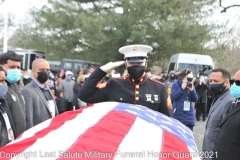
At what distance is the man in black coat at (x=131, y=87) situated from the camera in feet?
11.1

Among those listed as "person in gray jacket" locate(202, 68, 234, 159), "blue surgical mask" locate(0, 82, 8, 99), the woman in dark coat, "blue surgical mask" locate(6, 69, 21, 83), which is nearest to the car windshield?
the woman in dark coat

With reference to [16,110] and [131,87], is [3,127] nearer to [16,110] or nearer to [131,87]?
[16,110]

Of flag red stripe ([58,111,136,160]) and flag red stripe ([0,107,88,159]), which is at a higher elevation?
flag red stripe ([58,111,136,160])

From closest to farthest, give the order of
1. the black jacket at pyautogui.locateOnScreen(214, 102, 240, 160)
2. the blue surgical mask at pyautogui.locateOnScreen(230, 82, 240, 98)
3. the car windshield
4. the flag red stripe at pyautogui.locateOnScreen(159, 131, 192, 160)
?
the flag red stripe at pyautogui.locateOnScreen(159, 131, 192, 160), the black jacket at pyautogui.locateOnScreen(214, 102, 240, 160), the blue surgical mask at pyautogui.locateOnScreen(230, 82, 240, 98), the car windshield

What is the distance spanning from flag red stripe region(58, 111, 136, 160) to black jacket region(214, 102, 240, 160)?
1.49m

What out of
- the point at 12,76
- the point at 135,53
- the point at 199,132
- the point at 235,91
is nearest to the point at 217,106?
the point at 235,91

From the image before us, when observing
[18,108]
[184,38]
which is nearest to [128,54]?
[18,108]

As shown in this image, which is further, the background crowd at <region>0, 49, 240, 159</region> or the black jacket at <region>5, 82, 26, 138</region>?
the black jacket at <region>5, 82, 26, 138</region>

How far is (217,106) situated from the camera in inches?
165

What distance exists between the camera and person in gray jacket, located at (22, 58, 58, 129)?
4.18 metres

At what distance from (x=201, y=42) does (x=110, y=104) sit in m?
19.9

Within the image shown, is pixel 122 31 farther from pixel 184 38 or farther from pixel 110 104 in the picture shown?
pixel 110 104

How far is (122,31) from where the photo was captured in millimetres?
20188

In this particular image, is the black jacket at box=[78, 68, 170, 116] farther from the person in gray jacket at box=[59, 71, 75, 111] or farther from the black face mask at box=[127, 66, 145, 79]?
the person in gray jacket at box=[59, 71, 75, 111]
